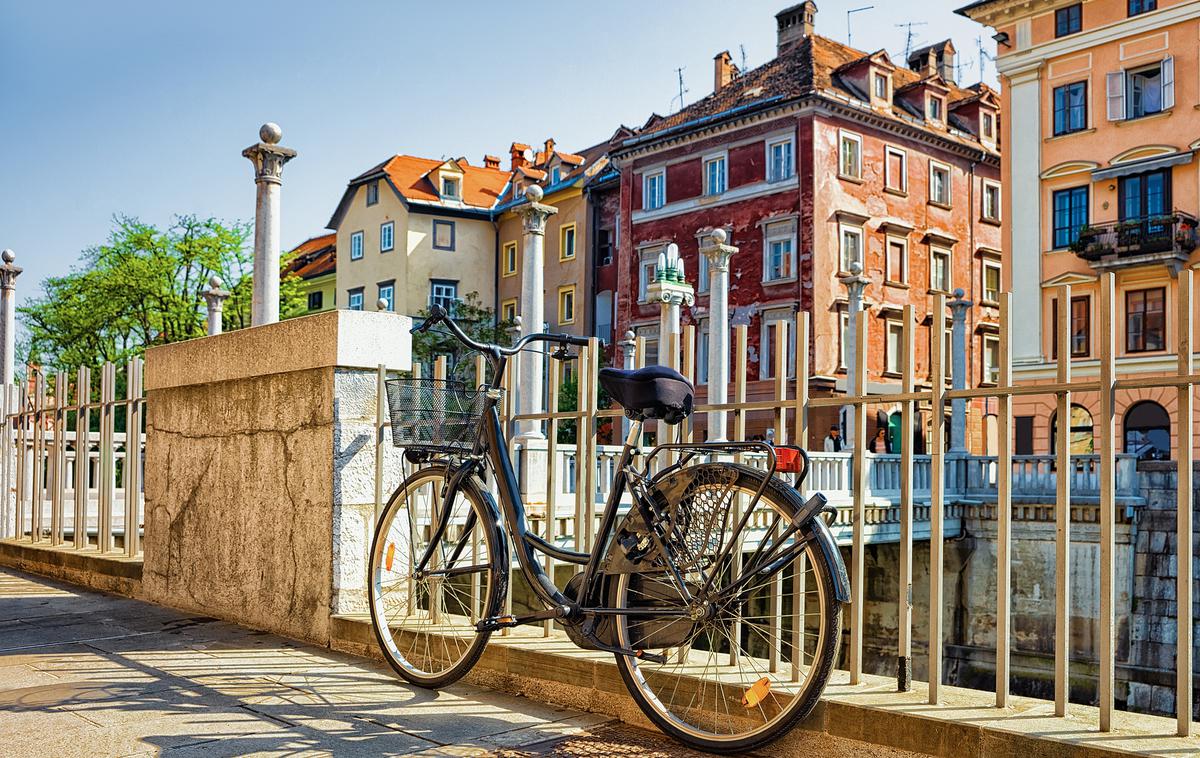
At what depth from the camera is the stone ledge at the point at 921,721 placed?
10.4 ft

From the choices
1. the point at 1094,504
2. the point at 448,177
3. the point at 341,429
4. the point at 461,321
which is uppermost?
the point at 448,177

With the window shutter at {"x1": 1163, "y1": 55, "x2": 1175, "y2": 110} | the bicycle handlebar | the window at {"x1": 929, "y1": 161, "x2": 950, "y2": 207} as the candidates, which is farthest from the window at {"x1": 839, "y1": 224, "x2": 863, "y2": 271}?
the bicycle handlebar

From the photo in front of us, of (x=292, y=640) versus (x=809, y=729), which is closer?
(x=809, y=729)

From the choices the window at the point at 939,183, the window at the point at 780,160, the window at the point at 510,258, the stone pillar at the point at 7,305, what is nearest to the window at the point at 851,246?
the window at the point at 780,160

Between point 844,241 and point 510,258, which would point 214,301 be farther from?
point 510,258

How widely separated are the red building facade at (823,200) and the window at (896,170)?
59 millimetres

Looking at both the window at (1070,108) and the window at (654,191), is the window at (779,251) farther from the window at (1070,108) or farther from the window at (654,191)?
the window at (1070,108)

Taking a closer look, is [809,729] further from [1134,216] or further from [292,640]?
[1134,216]

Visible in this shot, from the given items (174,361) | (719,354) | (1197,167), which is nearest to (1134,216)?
(1197,167)

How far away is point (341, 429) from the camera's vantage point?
5770 millimetres

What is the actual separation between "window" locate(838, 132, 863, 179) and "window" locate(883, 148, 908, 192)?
4.26ft

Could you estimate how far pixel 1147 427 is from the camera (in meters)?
29.8

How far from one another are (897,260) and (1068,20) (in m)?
9.52

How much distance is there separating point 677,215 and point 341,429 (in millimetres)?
36708
